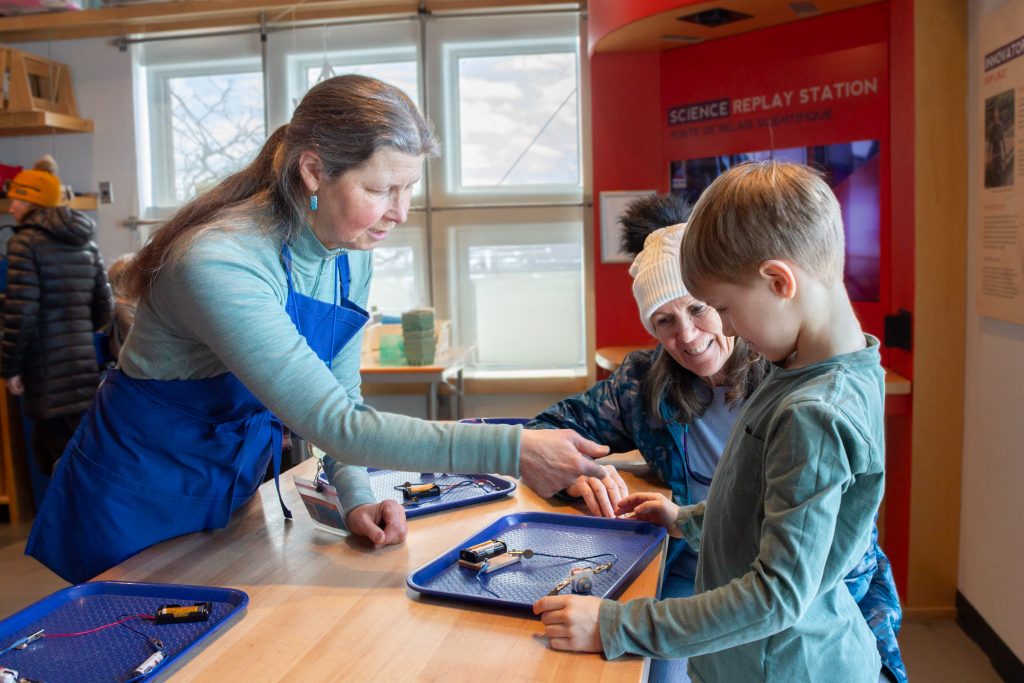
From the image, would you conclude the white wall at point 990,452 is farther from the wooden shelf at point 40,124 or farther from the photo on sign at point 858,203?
the wooden shelf at point 40,124

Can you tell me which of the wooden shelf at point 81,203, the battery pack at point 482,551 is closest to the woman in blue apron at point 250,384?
the battery pack at point 482,551

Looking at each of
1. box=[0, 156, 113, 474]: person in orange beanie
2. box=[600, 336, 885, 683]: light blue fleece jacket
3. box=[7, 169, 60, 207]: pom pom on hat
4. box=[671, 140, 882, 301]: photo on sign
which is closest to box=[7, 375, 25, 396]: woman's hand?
box=[0, 156, 113, 474]: person in orange beanie

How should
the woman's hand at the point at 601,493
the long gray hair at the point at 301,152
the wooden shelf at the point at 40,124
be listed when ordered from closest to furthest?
the long gray hair at the point at 301,152 < the woman's hand at the point at 601,493 < the wooden shelf at the point at 40,124

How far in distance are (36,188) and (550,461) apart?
386 centimetres

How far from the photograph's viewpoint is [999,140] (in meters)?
2.71

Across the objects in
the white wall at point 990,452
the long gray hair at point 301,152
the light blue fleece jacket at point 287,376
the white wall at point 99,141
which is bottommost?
the white wall at point 990,452

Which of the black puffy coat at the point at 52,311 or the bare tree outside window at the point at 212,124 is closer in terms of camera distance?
the black puffy coat at the point at 52,311

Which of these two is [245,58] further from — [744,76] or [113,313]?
[744,76]

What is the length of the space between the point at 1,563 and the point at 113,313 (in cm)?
126

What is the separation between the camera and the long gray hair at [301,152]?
1.45 metres

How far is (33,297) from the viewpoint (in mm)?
4219

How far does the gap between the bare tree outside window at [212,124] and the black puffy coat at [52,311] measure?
1125 millimetres

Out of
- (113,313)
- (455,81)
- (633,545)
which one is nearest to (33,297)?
(113,313)

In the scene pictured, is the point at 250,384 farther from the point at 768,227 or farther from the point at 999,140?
the point at 999,140
